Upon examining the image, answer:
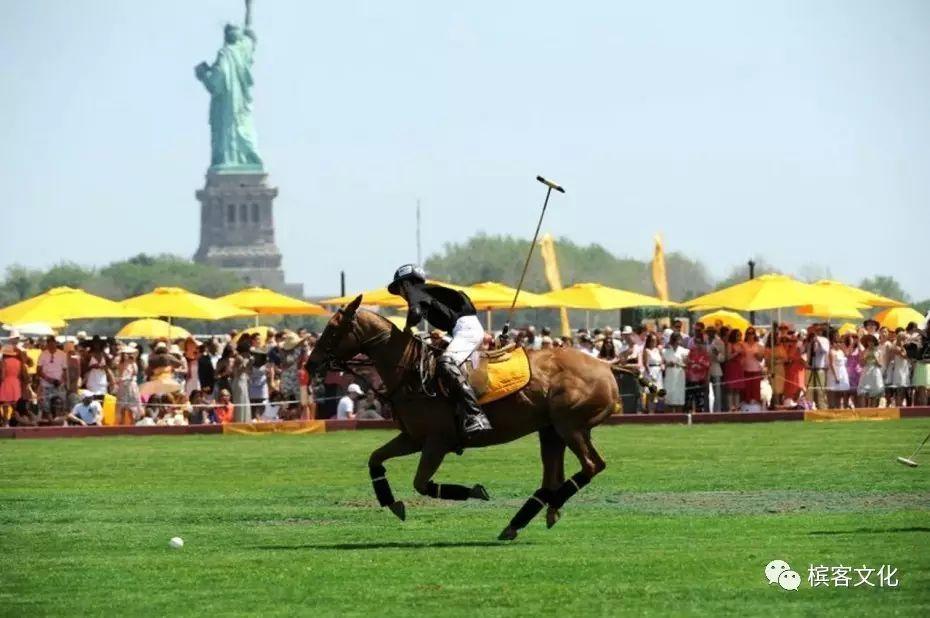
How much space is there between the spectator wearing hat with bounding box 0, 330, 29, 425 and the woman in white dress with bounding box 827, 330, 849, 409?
1608 centimetres

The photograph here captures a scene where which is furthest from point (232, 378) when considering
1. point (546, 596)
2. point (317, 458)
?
point (546, 596)

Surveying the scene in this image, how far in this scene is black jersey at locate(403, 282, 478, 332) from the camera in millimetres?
19438

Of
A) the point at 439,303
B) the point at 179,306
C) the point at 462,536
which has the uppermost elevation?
the point at 179,306

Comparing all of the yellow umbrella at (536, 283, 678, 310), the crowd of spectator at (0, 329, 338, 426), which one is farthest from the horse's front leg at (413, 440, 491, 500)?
the yellow umbrella at (536, 283, 678, 310)

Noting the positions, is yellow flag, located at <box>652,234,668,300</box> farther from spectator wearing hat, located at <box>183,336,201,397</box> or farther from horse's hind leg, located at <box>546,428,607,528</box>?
horse's hind leg, located at <box>546,428,607,528</box>

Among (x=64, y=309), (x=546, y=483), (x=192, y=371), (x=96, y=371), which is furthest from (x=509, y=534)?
(x=64, y=309)

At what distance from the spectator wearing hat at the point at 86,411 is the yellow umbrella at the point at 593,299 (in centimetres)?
1401

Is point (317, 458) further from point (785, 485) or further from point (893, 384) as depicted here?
point (893, 384)

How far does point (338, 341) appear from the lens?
19469 mm

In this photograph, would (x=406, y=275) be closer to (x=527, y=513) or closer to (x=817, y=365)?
(x=527, y=513)

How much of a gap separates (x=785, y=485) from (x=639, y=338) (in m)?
20.2

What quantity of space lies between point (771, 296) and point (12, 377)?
16.4 m

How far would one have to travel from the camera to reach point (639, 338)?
146 feet

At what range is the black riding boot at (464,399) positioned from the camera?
19.1 meters
